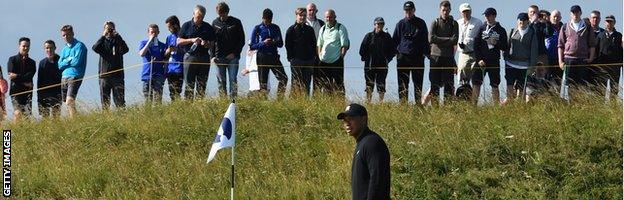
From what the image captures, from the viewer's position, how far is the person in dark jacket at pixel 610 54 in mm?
22266

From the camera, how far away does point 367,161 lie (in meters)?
13.3

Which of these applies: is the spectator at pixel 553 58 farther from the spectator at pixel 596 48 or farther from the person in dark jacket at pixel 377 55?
the person in dark jacket at pixel 377 55

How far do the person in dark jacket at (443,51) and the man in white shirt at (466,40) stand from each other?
0.47 ft

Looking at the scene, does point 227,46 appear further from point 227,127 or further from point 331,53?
point 227,127

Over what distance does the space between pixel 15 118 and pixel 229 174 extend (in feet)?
22.2

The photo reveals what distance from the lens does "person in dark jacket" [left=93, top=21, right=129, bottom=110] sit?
75.8ft

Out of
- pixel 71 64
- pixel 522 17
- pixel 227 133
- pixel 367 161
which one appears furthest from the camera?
pixel 71 64

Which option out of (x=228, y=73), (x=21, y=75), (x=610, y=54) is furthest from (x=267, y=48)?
(x=610, y=54)

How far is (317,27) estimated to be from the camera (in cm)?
2288

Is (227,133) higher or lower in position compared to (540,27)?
lower

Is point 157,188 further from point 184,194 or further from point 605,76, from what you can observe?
point 605,76

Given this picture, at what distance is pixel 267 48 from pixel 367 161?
937cm

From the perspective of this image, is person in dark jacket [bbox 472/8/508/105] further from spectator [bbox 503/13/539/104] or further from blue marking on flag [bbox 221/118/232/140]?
blue marking on flag [bbox 221/118/232/140]

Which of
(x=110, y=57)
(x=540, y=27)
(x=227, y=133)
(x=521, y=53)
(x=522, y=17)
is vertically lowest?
(x=227, y=133)
